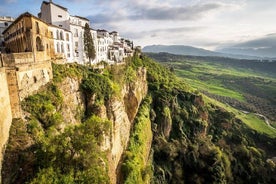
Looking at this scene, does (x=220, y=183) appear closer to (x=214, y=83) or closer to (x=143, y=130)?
(x=143, y=130)

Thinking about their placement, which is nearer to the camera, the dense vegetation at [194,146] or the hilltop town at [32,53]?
the hilltop town at [32,53]

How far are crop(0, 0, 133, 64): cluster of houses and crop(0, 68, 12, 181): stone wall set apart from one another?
8188 mm

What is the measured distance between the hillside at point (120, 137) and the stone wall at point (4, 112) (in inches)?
36.9

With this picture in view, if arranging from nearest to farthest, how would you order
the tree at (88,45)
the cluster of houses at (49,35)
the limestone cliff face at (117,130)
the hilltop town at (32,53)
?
the hilltop town at (32,53)
the cluster of houses at (49,35)
the limestone cliff face at (117,130)
the tree at (88,45)

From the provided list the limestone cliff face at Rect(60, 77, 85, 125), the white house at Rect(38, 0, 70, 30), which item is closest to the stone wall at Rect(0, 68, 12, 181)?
the limestone cliff face at Rect(60, 77, 85, 125)

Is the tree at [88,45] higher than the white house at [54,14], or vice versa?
the white house at [54,14]

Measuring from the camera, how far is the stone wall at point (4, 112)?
1789 cm

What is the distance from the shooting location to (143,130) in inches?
1919

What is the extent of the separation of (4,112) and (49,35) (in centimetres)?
2120

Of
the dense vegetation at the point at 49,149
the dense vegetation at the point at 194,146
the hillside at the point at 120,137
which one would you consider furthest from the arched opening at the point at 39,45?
the dense vegetation at the point at 194,146

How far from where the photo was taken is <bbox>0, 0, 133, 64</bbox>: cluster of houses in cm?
2992

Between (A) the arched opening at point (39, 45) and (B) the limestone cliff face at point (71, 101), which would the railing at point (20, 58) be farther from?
(B) the limestone cliff face at point (71, 101)

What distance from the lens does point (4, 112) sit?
60.8 ft

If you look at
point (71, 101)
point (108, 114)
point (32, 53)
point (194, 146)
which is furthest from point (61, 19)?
point (194, 146)
